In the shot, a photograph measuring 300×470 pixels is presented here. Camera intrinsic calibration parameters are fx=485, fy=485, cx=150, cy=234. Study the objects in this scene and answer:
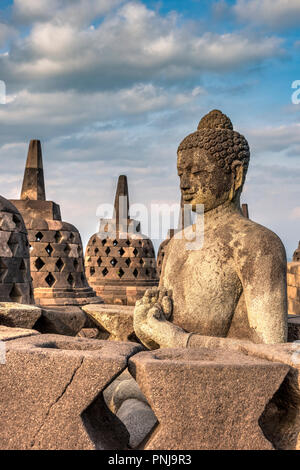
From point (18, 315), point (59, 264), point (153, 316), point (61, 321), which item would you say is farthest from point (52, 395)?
point (59, 264)

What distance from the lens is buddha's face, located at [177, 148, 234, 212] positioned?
2.82m

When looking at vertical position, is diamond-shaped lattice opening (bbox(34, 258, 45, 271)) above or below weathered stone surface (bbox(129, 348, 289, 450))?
above

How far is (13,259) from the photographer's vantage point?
4398 mm

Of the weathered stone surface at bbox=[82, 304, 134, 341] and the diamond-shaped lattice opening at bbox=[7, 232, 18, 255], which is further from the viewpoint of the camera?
the diamond-shaped lattice opening at bbox=[7, 232, 18, 255]

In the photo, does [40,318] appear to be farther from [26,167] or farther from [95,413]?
[26,167]

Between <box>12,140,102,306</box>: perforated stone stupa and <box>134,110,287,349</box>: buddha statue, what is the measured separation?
519 cm

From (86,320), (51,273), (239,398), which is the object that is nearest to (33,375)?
(239,398)

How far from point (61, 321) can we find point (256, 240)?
1394 mm

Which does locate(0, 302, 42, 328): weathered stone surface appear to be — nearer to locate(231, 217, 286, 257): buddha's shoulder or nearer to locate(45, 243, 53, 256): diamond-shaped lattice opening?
locate(231, 217, 286, 257): buddha's shoulder

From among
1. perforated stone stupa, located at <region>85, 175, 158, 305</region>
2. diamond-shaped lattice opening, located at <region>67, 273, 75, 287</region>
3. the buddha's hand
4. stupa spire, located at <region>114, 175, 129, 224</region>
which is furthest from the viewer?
stupa spire, located at <region>114, 175, 129, 224</region>

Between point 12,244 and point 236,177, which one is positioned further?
point 12,244

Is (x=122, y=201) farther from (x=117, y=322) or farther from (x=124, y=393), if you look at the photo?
(x=124, y=393)

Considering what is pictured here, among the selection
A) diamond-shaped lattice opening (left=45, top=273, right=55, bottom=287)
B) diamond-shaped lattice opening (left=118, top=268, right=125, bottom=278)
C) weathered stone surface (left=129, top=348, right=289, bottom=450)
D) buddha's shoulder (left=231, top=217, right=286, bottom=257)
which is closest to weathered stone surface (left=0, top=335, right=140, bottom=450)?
weathered stone surface (left=129, top=348, right=289, bottom=450)

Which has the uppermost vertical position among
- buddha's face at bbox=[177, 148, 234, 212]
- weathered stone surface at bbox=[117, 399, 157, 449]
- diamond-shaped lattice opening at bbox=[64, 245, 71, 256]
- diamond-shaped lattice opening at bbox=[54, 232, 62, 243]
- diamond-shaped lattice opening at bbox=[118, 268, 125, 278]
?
buddha's face at bbox=[177, 148, 234, 212]
